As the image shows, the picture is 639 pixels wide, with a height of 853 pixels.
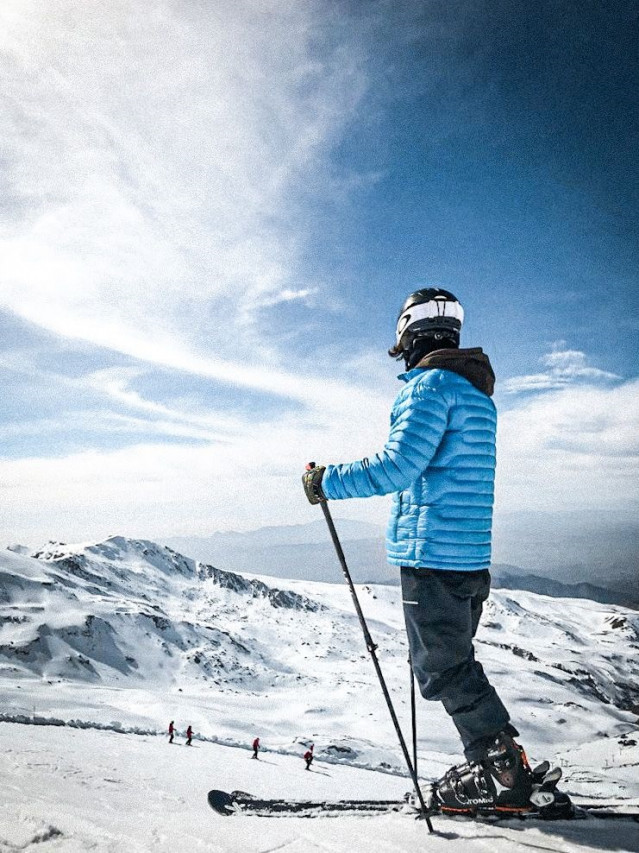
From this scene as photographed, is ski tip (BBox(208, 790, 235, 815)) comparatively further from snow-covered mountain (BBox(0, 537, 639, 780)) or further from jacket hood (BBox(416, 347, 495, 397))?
snow-covered mountain (BBox(0, 537, 639, 780))

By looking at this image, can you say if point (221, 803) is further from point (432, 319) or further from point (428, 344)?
point (432, 319)

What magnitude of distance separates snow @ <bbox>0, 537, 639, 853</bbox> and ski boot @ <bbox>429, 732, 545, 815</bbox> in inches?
6.8

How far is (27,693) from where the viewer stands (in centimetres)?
5209

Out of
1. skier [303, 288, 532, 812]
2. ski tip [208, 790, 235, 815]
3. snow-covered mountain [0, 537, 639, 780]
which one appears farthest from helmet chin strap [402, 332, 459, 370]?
snow-covered mountain [0, 537, 639, 780]

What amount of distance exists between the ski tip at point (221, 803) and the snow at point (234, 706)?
154 mm

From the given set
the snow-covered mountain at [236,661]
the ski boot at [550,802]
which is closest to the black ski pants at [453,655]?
the ski boot at [550,802]

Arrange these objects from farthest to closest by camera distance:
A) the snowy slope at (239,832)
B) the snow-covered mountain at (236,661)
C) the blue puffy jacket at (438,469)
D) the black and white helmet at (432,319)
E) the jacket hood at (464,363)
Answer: the snow-covered mountain at (236,661) → the black and white helmet at (432,319) → the jacket hood at (464,363) → the blue puffy jacket at (438,469) → the snowy slope at (239,832)

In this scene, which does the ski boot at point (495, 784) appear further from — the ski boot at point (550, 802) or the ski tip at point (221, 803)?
the ski tip at point (221, 803)

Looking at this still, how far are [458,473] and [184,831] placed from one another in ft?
10.2

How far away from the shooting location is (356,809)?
378 cm

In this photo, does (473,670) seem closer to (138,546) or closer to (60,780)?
(60,780)

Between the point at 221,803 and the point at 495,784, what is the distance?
229cm

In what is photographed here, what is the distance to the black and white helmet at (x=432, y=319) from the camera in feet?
13.7

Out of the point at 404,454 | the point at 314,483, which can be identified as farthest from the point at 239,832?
the point at 404,454
